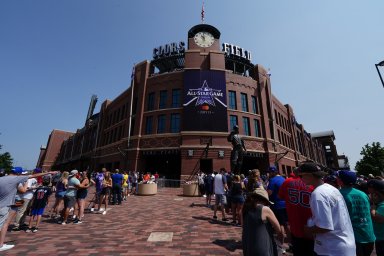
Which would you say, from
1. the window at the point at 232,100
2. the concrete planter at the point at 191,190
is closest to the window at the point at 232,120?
the window at the point at 232,100

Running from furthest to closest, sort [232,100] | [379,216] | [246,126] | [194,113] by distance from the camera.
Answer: [232,100] → [246,126] → [194,113] → [379,216]

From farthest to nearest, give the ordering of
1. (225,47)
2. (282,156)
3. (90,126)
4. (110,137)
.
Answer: (90,126) < (110,137) < (225,47) < (282,156)

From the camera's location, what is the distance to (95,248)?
4922 mm

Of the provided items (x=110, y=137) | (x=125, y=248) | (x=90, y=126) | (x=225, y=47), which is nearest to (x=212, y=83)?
(x=225, y=47)

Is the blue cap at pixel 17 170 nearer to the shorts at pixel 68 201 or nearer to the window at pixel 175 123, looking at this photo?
the shorts at pixel 68 201

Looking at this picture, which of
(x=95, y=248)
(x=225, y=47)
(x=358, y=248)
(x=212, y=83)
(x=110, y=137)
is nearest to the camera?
(x=358, y=248)

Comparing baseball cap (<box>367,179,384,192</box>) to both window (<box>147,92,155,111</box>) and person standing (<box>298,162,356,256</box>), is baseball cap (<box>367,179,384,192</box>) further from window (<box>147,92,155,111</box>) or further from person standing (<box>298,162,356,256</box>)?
window (<box>147,92,155,111</box>)

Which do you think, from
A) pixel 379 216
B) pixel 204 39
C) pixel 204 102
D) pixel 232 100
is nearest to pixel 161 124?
pixel 204 102

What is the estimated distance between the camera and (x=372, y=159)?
35.5 meters

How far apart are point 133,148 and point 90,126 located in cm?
2314

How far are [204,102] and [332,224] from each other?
73.8 ft

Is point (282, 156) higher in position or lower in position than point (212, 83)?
lower

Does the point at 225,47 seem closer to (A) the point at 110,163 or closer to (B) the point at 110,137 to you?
(B) the point at 110,137

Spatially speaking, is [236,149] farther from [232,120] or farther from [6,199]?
[232,120]
